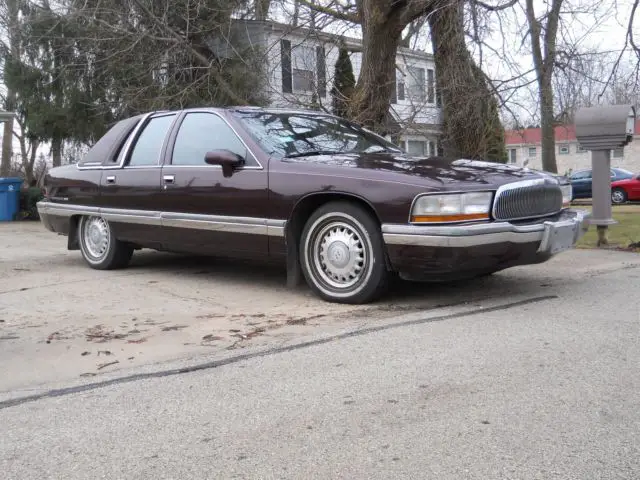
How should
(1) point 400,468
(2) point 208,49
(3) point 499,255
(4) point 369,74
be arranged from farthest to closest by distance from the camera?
(2) point 208,49 < (4) point 369,74 < (3) point 499,255 < (1) point 400,468

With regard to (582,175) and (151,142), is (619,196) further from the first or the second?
(151,142)

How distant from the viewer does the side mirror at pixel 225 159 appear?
611 centimetres

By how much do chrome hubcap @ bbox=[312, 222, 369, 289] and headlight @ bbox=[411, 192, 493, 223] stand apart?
61cm

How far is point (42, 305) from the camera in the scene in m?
6.02

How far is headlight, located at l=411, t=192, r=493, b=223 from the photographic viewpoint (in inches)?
204

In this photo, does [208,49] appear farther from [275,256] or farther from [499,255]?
[499,255]

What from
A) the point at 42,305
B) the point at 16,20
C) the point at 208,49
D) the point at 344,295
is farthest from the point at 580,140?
the point at 16,20

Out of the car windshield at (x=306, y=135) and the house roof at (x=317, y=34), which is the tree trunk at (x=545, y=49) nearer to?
the house roof at (x=317, y=34)

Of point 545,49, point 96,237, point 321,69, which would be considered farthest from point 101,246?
point 545,49

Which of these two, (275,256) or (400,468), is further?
(275,256)

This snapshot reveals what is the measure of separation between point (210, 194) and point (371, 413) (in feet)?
11.4

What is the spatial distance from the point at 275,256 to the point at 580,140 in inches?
183

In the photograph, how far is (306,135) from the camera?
262 inches

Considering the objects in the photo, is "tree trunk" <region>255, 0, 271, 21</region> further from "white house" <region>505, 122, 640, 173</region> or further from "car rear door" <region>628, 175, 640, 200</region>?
"white house" <region>505, 122, 640, 173</region>
